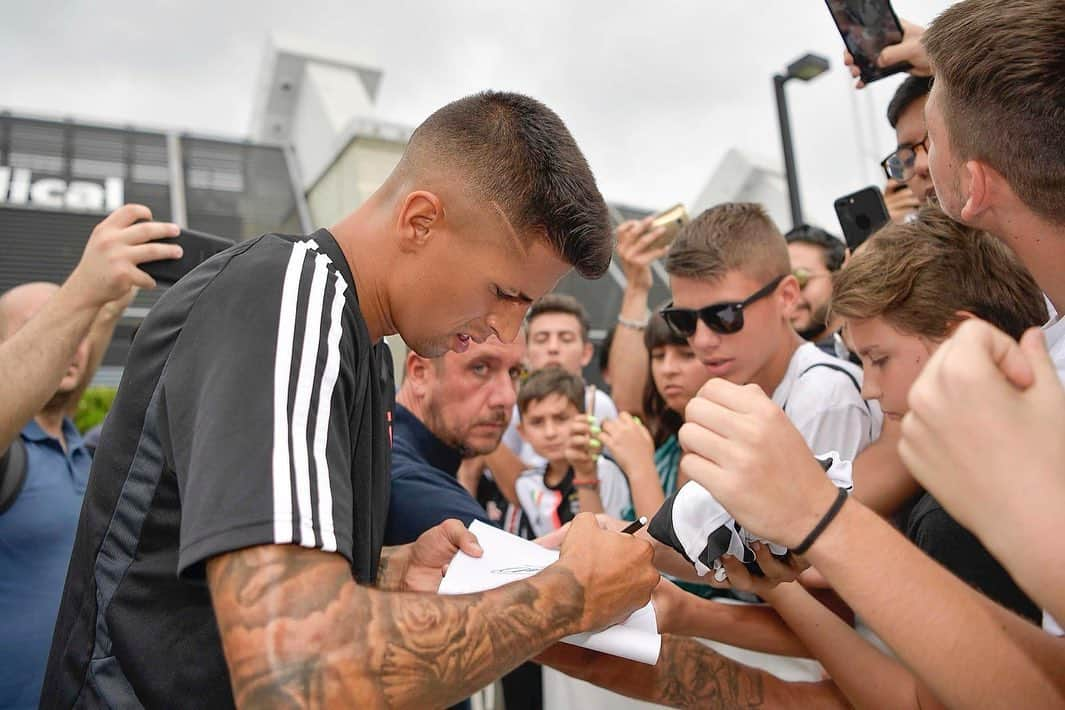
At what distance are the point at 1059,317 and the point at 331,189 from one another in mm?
12040

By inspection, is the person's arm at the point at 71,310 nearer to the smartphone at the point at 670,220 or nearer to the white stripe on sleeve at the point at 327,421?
the white stripe on sleeve at the point at 327,421

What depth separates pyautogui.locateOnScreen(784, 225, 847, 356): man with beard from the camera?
418cm

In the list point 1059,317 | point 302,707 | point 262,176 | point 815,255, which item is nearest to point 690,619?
point 1059,317

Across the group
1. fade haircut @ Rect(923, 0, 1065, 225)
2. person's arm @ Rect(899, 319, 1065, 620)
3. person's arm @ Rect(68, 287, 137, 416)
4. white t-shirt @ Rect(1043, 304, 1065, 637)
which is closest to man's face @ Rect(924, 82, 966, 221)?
fade haircut @ Rect(923, 0, 1065, 225)

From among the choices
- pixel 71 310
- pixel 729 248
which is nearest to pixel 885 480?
pixel 729 248

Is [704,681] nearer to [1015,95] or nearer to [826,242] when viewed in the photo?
[1015,95]

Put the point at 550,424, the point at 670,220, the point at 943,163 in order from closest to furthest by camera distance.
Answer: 1. the point at 943,163
2. the point at 670,220
3. the point at 550,424

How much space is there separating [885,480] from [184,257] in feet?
7.42

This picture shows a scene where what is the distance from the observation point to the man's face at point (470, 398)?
3033 mm

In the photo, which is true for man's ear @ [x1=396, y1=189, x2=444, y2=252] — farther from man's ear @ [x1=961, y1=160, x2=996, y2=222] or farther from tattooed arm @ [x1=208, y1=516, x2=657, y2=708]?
man's ear @ [x1=961, y1=160, x2=996, y2=222]

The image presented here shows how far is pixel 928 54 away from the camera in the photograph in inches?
65.4

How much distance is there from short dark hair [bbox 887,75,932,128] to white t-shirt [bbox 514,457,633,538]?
2.10 meters

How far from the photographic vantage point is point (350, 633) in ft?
3.82

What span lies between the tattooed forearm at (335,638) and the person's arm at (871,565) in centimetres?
48
